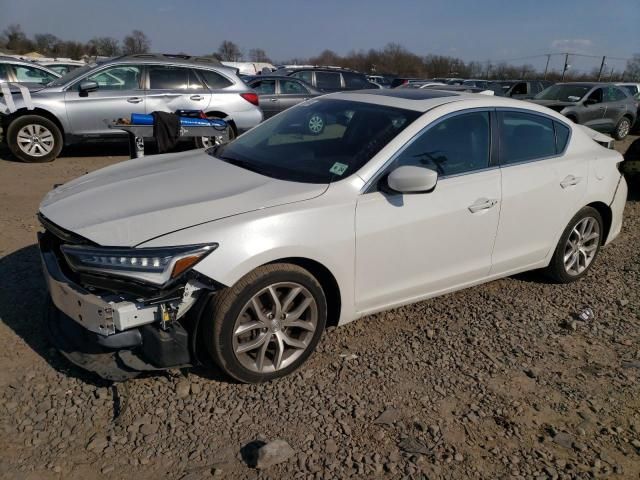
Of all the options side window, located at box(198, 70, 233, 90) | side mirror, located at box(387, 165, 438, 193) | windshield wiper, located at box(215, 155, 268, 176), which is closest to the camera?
side mirror, located at box(387, 165, 438, 193)

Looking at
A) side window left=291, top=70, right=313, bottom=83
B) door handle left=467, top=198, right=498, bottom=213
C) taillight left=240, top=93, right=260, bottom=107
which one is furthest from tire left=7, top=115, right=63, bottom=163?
side window left=291, top=70, right=313, bottom=83

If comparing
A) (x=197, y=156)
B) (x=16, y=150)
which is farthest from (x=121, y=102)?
(x=197, y=156)

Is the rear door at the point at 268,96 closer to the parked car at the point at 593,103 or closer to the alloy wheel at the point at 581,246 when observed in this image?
the parked car at the point at 593,103

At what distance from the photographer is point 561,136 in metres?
4.16

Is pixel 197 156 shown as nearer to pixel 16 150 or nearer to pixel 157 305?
pixel 157 305

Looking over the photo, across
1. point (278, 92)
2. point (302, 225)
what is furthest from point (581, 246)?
point (278, 92)

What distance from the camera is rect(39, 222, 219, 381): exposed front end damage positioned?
2479 millimetres

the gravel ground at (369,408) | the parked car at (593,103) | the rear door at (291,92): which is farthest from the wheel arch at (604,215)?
the rear door at (291,92)

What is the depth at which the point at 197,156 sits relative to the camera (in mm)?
3854

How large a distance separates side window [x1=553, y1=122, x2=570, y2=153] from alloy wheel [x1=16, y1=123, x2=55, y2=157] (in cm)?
756

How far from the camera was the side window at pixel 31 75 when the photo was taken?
A: 11.3 meters

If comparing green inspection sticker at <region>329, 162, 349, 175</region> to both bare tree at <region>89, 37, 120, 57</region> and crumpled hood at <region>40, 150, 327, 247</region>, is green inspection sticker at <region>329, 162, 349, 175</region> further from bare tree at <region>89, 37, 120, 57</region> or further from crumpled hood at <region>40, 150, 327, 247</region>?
bare tree at <region>89, 37, 120, 57</region>

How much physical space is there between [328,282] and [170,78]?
278 inches

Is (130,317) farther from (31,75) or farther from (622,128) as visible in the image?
(622,128)
